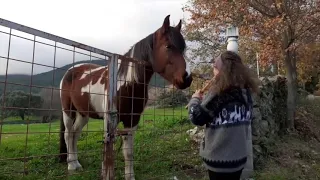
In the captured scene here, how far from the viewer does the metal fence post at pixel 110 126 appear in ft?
12.0

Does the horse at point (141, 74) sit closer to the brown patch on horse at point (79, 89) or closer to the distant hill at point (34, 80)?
the brown patch on horse at point (79, 89)

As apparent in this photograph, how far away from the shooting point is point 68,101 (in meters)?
5.73

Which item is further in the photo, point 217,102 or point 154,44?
point 154,44

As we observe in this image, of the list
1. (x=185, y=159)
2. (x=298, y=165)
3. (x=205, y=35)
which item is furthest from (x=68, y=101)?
(x=205, y=35)

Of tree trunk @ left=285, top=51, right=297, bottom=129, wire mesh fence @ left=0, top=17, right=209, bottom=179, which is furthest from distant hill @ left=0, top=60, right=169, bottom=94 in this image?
tree trunk @ left=285, top=51, right=297, bottom=129

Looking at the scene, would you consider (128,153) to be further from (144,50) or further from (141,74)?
(144,50)

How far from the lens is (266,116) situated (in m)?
7.50

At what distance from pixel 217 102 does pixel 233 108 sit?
16 cm

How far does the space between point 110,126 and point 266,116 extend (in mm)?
4816

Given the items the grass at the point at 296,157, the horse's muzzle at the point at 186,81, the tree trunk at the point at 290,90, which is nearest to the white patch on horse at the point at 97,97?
the horse's muzzle at the point at 186,81

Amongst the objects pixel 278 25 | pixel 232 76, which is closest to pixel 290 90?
pixel 278 25

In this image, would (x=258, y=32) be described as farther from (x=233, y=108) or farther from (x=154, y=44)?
(x=233, y=108)

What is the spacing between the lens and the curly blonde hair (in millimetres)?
2797

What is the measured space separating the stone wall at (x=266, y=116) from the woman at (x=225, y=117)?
3384 mm
